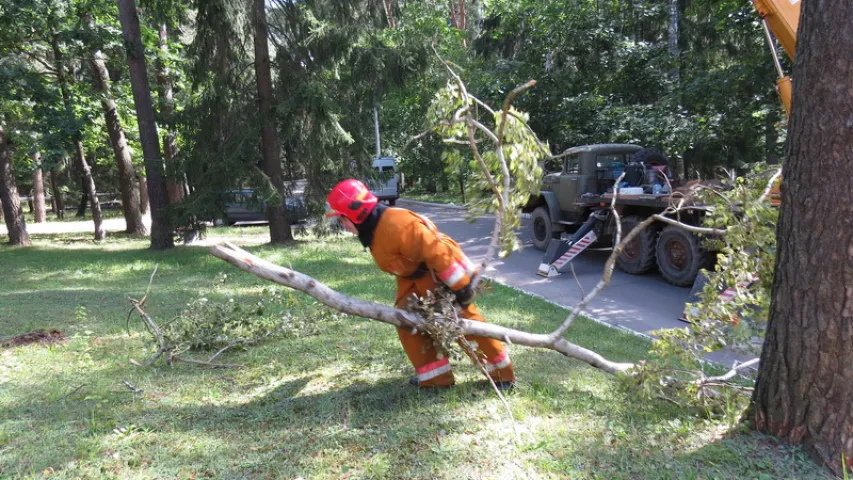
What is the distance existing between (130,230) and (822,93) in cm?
1814

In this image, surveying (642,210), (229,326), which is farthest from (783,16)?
(229,326)

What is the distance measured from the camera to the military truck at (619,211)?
30.3 ft

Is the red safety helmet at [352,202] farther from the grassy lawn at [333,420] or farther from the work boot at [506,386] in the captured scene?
the work boot at [506,386]

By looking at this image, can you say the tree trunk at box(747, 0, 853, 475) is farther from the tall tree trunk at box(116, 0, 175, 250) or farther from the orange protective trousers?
the tall tree trunk at box(116, 0, 175, 250)

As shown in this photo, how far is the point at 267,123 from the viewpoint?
44.2 ft

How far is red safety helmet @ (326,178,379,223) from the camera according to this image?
3783mm

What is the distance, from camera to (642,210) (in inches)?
405

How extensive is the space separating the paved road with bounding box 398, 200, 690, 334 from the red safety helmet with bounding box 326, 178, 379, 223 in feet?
10.8

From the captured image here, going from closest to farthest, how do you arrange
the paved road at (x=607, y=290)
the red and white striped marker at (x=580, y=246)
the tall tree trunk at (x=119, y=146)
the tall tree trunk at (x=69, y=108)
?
1. the paved road at (x=607, y=290)
2. the red and white striped marker at (x=580, y=246)
3. the tall tree trunk at (x=69, y=108)
4. the tall tree trunk at (x=119, y=146)

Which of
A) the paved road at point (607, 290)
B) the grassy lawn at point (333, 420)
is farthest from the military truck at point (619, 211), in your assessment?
the grassy lawn at point (333, 420)

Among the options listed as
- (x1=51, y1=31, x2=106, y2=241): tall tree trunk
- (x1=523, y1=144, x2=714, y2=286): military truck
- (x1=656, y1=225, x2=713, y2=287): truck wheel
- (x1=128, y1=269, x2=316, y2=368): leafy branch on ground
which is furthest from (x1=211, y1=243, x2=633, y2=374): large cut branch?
(x1=51, y1=31, x2=106, y2=241): tall tree trunk

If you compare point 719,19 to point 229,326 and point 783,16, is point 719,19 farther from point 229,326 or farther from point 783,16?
point 229,326

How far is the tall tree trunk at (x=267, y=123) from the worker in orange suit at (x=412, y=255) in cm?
955

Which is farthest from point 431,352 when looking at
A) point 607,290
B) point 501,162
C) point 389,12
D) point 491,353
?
point 389,12
